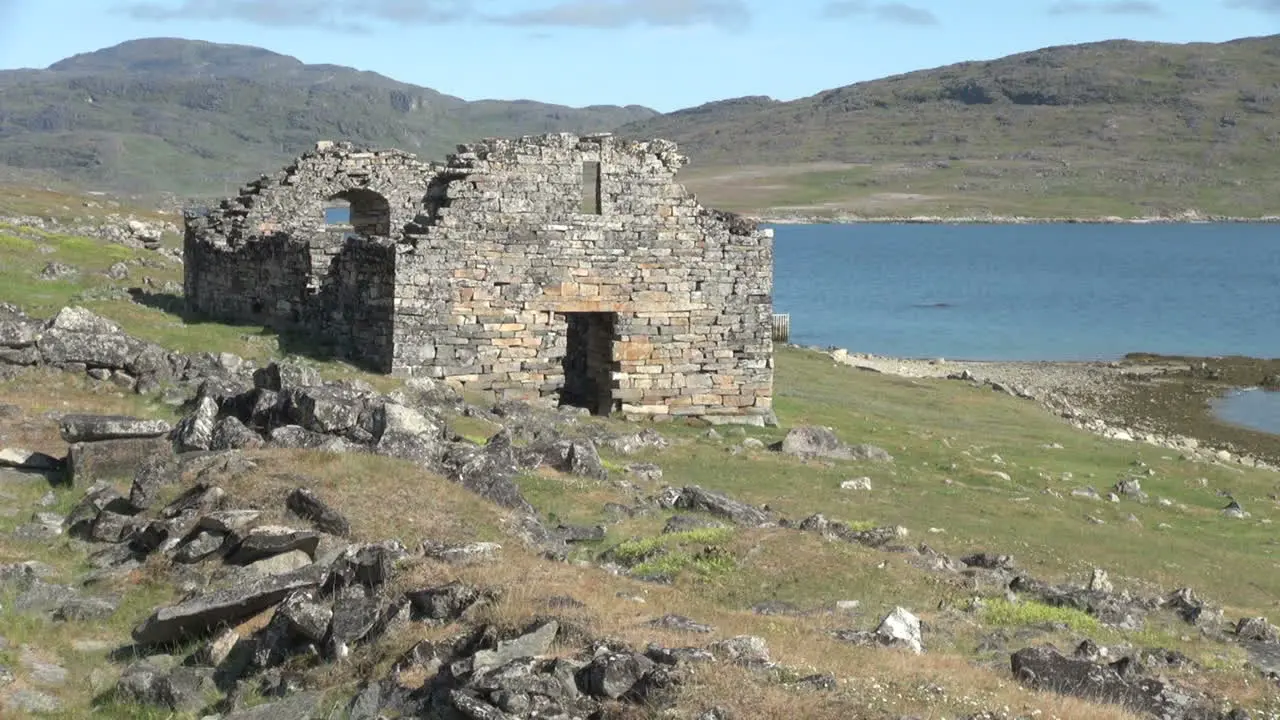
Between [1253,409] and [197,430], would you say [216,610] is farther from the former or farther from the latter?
[1253,409]

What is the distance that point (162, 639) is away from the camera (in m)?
13.3

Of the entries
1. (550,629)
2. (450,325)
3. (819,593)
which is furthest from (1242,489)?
(550,629)

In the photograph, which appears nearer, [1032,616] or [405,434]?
[1032,616]

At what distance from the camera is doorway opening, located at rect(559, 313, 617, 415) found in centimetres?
Answer: 3098

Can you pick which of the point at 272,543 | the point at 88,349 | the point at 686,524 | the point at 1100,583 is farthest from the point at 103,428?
the point at 1100,583

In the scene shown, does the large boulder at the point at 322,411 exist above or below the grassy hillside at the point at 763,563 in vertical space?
above

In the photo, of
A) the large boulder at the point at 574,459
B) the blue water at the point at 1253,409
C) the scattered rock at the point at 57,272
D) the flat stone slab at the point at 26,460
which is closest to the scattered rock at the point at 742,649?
the large boulder at the point at 574,459

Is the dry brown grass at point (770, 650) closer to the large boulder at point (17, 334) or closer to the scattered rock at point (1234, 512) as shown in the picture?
the large boulder at point (17, 334)

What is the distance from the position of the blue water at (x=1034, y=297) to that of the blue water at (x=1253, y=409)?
13.8m

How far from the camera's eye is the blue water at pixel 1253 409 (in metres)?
54.2

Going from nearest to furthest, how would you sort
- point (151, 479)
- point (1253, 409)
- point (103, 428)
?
1. point (151, 479)
2. point (103, 428)
3. point (1253, 409)

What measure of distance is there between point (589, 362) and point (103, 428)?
47.1 ft

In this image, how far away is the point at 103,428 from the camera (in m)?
18.6

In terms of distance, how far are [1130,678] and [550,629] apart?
4.82 metres
